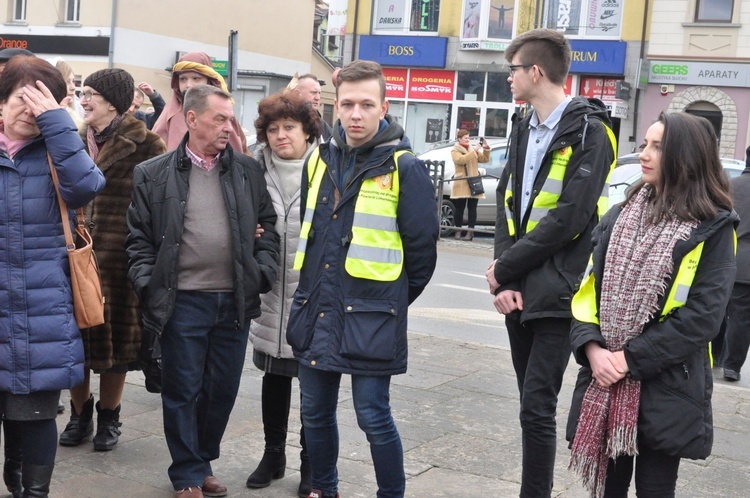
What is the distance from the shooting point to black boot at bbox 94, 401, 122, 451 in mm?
5504

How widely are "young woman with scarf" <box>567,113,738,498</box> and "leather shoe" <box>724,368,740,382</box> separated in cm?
493

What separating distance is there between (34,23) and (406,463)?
31306 millimetres

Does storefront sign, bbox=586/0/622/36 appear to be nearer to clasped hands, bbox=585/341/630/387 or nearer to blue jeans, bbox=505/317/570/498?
blue jeans, bbox=505/317/570/498

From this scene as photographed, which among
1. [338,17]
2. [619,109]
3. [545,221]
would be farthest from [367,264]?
Answer: [338,17]

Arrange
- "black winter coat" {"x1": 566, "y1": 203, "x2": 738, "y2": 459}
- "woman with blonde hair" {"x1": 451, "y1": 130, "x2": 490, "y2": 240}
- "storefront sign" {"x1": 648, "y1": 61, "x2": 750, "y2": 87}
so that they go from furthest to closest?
"storefront sign" {"x1": 648, "y1": 61, "x2": 750, "y2": 87} < "woman with blonde hair" {"x1": 451, "y1": 130, "x2": 490, "y2": 240} < "black winter coat" {"x1": 566, "y1": 203, "x2": 738, "y2": 459}

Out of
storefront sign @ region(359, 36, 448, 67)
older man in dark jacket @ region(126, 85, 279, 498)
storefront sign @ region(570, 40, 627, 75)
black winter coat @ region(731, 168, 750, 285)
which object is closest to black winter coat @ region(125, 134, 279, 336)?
older man in dark jacket @ region(126, 85, 279, 498)

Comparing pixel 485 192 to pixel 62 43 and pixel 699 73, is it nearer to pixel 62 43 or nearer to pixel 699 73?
pixel 699 73

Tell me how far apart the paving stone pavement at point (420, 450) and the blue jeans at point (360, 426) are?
468 millimetres

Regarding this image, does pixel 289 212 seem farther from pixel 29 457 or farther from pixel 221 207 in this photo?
pixel 29 457

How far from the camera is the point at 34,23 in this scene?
3362cm

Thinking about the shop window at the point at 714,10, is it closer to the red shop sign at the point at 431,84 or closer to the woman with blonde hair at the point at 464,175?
the red shop sign at the point at 431,84

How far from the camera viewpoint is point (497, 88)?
111 ft

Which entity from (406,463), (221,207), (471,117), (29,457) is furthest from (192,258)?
(471,117)

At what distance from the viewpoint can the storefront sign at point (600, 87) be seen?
31.6 metres
